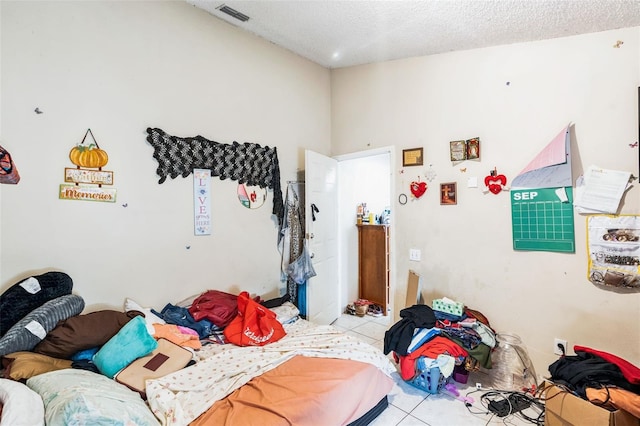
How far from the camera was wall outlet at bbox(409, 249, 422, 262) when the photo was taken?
10.3 ft

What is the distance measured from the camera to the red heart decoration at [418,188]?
3.07 meters

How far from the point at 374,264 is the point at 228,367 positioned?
112 inches

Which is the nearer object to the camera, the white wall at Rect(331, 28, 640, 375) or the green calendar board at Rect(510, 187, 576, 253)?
the white wall at Rect(331, 28, 640, 375)

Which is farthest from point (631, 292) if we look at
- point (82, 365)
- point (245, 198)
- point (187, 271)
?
point (82, 365)

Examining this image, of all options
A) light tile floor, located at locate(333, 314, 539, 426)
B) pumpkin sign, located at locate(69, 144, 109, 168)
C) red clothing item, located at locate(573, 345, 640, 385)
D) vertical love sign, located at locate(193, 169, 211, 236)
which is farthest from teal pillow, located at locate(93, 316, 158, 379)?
red clothing item, located at locate(573, 345, 640, 385)

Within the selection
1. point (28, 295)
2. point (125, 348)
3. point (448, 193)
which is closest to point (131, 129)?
point (28, 295)

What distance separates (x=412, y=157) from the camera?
315cm

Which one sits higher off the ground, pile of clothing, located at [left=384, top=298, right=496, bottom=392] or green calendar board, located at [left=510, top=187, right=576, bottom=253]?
green calendar board, located at [left=510, top=187, right=576, bottom=253]

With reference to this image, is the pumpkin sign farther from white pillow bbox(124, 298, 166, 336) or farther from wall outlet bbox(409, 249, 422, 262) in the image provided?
wall outlet bbox(409, 249, 422, 262)

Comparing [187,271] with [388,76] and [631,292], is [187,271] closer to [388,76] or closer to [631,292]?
[388,76]

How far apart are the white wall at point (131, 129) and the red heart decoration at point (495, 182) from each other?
213 centimetres

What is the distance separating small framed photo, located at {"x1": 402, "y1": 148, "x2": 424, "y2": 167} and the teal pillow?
2.69 metres

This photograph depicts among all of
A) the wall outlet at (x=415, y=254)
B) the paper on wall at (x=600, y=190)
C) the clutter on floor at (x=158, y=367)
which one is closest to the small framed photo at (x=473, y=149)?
the paper on wall at (x=600, y=190)

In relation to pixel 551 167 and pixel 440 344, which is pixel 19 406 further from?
pixel 551 167
